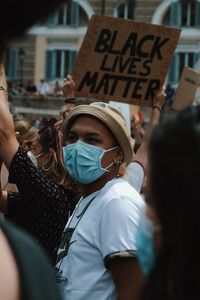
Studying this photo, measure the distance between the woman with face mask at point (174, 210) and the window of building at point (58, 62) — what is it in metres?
33.2

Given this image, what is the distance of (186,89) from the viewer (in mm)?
4332

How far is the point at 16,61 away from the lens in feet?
114

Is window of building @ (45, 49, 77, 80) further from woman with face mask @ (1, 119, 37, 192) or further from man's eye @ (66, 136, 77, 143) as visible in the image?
man's eye @ (66, 136, 77, 143)

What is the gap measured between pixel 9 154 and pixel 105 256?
469 mm

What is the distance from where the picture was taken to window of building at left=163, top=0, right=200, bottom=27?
34.2 m

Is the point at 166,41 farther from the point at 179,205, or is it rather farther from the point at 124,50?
the point at 179,205

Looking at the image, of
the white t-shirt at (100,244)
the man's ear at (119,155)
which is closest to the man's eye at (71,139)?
the man's ear at (119,155)

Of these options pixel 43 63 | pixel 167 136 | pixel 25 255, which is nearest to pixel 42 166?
pixel 25 255

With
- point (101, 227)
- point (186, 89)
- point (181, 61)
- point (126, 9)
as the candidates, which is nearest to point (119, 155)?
point (101, 227)

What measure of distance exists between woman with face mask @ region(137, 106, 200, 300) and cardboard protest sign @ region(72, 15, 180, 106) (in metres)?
2.68

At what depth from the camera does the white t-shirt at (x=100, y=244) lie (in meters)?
2.23

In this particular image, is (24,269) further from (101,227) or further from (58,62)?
(58,62)

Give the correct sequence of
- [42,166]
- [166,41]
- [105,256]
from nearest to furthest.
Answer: [105,256], [42,166], [166,41]

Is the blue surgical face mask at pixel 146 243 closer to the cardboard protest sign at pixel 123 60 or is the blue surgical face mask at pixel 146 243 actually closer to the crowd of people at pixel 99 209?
the crowd of people at pixel 99 209
